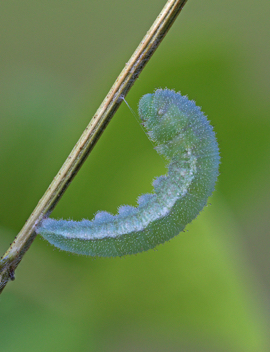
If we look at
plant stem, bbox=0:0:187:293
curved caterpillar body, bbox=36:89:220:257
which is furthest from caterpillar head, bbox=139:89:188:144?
plant stem, bbox=0:0:187:293

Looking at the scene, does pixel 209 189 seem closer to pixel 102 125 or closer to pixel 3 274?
pixel 102 125

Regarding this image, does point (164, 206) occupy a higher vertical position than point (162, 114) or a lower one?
lower

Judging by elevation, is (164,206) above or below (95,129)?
below

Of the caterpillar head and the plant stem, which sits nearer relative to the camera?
the plant stem

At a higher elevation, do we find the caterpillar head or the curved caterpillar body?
the caterpillar head

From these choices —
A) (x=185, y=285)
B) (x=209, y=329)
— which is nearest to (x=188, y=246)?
(x=185, y=285)

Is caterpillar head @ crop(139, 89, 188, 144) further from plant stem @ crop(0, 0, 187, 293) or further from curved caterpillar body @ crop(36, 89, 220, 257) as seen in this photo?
plant stem @ crop(0, 0, 187, 293)
